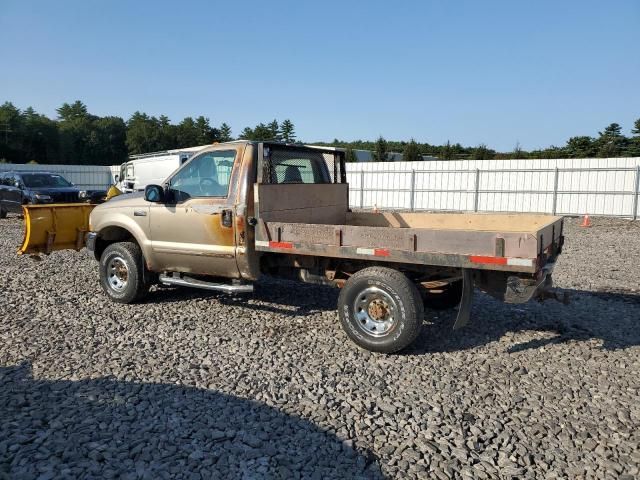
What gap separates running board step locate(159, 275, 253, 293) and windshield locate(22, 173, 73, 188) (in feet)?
46.1

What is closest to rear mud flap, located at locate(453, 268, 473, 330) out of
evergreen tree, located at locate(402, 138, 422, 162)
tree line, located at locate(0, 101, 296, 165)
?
evergreen tree, located at locate(402, 138, 422, 162)

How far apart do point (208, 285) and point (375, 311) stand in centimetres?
224

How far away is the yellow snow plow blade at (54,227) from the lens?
7.78 meters

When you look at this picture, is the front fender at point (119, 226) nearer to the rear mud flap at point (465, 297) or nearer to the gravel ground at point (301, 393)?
the gravel ground at point (301, 393)

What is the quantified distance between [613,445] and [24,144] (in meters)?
60.4

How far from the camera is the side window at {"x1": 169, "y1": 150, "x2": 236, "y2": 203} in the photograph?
6375 millimetres

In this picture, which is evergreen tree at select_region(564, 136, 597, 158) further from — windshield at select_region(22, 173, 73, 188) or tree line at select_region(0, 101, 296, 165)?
windshield at select_region(22, 173, 73, 188)

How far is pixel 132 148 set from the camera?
59594mm

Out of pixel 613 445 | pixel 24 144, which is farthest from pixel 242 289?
pixel 24 144

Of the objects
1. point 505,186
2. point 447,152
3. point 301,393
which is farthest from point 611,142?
point 301,393

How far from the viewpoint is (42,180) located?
18797 mm

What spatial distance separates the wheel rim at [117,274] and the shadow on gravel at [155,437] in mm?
2823

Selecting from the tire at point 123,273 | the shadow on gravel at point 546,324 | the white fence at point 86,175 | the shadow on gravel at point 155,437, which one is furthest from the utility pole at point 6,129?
the shadow on gravel at point 155,437

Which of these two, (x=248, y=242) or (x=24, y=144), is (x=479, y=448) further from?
(x=24, y=144)
